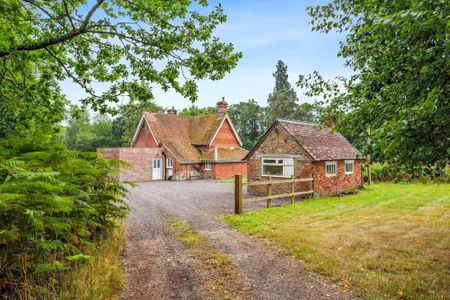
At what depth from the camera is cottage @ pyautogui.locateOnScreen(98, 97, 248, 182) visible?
98.4 feet

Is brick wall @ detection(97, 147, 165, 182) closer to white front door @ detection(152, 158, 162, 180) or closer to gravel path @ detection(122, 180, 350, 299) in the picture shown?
white front door @ detection(152, 158, 162, 180)

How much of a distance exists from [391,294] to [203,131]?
31.1 m

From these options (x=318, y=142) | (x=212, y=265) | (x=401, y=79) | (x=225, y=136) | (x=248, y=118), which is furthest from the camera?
(x=248, y=118)

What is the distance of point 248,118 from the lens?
68.9 m

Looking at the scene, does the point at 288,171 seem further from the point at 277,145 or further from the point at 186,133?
the point at 186,133

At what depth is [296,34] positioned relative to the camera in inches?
472

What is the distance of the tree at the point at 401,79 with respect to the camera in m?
3.56

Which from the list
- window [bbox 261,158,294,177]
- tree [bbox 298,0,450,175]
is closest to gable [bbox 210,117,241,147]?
window [bbox 261,158,294,177]

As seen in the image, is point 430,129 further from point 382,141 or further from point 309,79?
point 309,79

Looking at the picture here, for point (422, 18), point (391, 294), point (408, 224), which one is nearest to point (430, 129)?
point (422, 18)

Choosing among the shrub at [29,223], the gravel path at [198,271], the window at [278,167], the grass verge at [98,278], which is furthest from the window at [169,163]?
the shrub at [29,223]

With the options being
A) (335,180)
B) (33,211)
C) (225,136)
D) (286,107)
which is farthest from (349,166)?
(286,107)

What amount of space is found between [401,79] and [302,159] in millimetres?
12282

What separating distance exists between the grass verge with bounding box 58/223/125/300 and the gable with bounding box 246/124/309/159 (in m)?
13.6
